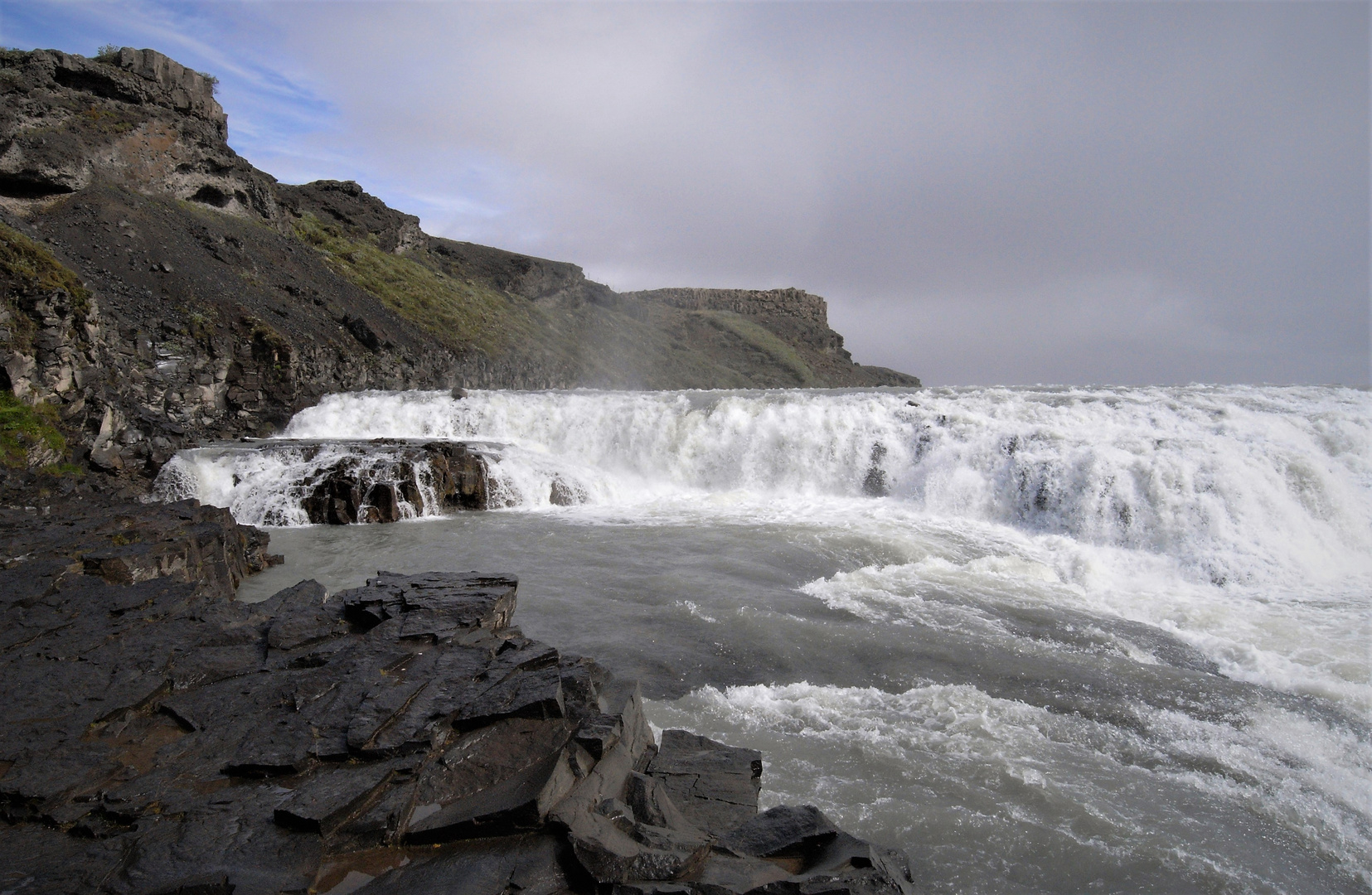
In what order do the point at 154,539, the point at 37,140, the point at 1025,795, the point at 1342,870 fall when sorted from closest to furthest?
the point at 1342,870 → the point at 1025,795 → the point at 154,539 → the point at 37,140

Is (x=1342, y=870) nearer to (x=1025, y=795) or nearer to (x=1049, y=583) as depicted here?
(x=1025, y=795)

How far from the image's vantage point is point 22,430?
12.1 meters

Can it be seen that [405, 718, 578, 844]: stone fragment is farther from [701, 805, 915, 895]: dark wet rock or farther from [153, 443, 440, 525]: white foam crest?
[153, 443, 440, 525]: white foam crest

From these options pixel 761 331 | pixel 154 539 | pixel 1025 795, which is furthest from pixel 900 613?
pixel 761 331

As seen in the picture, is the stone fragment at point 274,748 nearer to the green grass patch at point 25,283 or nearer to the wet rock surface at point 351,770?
the wet rock surface at point 351,770

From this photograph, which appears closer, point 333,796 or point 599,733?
point 333,796

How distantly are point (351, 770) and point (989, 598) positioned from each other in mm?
8125

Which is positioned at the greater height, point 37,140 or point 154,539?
point 37,140

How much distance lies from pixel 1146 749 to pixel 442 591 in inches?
244

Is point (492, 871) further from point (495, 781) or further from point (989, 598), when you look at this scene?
point (989, 598)

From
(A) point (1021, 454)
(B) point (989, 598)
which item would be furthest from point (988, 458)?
(B) point (989, 598)

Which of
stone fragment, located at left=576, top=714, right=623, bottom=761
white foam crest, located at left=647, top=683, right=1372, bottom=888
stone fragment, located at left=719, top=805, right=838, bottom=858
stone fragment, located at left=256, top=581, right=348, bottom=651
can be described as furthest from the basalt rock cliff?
stone fragment, located at left=719, top=805, right=838, bottom=858

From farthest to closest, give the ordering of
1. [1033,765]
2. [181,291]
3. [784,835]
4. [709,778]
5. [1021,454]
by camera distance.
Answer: [181,291] → [1021,454] → [1033,765] → [709,778] → [784,835]

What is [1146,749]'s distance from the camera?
5.24m
